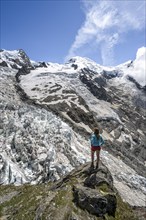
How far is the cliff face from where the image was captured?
17.5 meters

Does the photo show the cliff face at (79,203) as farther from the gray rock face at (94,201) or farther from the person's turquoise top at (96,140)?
the person's turquoise top at (96,140)

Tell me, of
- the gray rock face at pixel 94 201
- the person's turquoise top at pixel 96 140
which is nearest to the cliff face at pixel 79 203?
the gray rock face at pixel 94 201

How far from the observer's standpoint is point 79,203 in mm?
17922

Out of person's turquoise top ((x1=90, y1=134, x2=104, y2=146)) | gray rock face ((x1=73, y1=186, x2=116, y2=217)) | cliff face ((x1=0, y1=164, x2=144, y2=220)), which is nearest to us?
cliff face ((x1=0, y1=164, x2=144, y2=220))

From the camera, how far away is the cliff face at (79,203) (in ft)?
57.4

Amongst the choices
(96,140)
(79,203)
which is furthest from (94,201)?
(96,140)

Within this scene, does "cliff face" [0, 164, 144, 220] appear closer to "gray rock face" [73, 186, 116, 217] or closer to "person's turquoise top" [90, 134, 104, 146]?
"gray rock face" [73, 186, 116, 217]

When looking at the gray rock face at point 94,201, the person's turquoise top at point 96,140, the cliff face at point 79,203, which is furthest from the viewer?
the person's turquoise top at point 96,140

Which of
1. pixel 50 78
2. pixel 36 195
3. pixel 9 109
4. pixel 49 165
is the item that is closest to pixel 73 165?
pixel 49 165

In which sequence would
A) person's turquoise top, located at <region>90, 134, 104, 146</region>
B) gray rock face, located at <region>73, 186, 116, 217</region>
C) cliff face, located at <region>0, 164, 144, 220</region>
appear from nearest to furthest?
1. cliff face, located at <region>0, 164, 144, 220</region>
2. gray rock face, located at <region>73, 186, 116, 217</region>
3. person's turquoise top, located at <region>90, 134, 104, 146</region>

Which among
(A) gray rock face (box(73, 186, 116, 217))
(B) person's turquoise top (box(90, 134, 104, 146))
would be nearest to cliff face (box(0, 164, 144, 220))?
(A) gray rock face (box(73, 186, 116, 217))

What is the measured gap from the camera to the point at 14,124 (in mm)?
70750

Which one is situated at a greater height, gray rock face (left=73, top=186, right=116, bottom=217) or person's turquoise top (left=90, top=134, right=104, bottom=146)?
person's turquoise top (left=90, top=134, right=104, bottom=146)

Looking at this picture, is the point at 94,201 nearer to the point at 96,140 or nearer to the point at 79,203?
the point at 79,203
